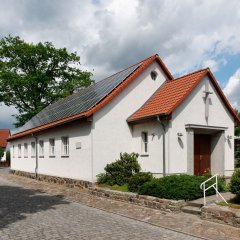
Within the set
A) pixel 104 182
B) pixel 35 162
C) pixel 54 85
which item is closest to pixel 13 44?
pixel 54 85

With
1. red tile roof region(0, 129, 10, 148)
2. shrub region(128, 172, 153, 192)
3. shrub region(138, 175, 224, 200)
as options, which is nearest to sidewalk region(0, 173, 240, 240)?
shrub region(138, 175, 224, 200)

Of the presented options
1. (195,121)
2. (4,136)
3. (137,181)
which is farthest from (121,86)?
(4,136)

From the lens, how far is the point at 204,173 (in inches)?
661

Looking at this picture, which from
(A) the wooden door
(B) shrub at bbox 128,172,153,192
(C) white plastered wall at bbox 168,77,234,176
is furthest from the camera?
(A) the wooden door

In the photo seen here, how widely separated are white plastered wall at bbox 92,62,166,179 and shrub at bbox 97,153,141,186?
0.42 metres

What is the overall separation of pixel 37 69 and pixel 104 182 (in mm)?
27993

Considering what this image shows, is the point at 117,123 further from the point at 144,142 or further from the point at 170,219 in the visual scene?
the point at 170,219

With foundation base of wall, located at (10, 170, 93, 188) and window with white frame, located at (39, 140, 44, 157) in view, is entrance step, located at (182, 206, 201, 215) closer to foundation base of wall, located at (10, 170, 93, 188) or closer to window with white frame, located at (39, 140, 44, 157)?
foundation base of wall, located at (10, 170, 93, 188)

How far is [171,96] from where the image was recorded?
16.0m

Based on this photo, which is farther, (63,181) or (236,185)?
(63,181)

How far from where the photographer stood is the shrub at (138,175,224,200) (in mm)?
10953

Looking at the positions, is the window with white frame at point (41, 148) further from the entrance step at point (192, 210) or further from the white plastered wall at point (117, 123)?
the entrance step at point (192, 210)

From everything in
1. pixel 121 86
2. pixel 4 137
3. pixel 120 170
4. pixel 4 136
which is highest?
pixel 121 86

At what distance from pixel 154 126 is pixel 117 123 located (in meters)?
1.93
